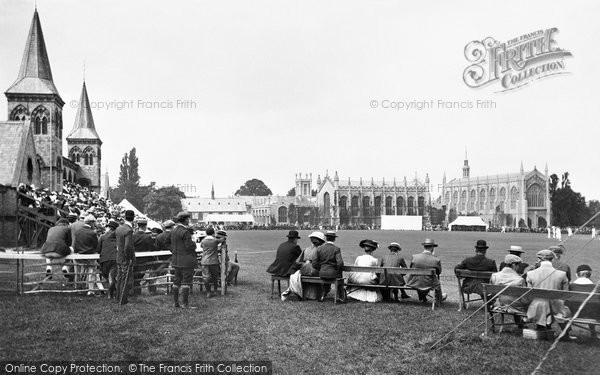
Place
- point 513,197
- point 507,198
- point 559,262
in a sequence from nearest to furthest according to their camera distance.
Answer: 1. point 559,262
2. point 513,197
3. point 507,198

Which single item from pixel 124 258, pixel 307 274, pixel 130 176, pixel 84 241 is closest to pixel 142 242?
pixel 84 241

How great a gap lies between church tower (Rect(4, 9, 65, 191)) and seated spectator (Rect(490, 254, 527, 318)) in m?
38.7

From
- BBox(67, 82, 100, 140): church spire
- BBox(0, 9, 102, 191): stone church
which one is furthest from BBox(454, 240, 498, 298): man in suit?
BBox(67, 82, 100, 140): church spire

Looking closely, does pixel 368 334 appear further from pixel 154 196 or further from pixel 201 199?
pixel 201 199

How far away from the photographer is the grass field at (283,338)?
6.19 m

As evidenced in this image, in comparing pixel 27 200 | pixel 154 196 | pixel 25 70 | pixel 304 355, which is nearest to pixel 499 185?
pixel 154 196

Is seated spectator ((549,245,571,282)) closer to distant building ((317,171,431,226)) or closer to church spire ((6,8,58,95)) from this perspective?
church spire ((6,8,58,95))

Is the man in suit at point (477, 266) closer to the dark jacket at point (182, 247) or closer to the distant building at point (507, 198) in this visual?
the dark jacket at point (182, 247)

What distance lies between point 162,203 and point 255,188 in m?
71.3

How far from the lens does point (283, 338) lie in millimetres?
7426

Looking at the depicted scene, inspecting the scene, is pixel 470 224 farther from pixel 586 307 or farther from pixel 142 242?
pixel 586 307

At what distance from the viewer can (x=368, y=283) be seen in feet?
35.4

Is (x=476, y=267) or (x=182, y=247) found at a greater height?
(x=182, y=247)

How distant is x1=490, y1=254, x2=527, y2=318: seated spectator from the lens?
7.78 m
